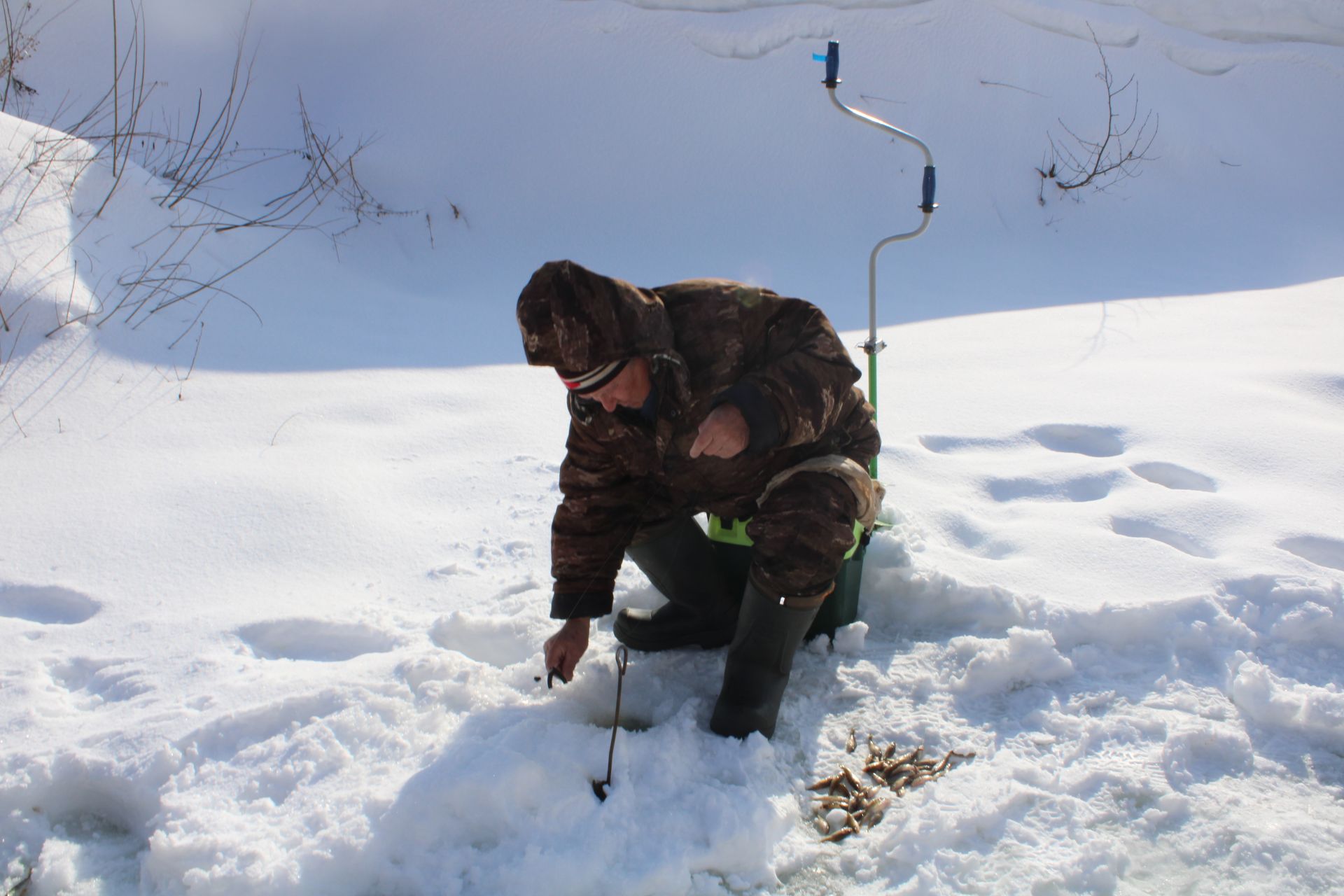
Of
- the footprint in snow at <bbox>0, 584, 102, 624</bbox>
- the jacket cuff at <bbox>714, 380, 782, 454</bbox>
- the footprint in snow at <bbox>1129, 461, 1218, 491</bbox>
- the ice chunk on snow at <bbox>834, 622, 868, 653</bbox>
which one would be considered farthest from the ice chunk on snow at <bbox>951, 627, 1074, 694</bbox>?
the footprint in snow at <bbox>0, 584, 102, 624</bbox>

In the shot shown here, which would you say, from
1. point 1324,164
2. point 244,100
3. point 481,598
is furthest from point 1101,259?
point 244,100

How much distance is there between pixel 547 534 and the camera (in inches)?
98.1

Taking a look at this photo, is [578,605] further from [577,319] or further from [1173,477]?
[1173,477]

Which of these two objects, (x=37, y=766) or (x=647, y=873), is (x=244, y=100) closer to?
(x=37, y=766)

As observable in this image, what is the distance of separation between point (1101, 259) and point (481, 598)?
4.81m

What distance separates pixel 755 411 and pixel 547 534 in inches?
41.4

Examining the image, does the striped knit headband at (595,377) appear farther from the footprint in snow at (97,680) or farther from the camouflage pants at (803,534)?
the footprint in snow at (97,680)

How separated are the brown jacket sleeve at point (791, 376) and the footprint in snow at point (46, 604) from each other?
152 cm

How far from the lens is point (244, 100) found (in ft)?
18.6

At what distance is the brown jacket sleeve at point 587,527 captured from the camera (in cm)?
184

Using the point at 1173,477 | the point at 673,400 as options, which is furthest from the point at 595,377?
the point at 1173,477

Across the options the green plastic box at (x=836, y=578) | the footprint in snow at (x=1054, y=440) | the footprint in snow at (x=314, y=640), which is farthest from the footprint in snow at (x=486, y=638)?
the footprint in snow at (x=1054, y=440)

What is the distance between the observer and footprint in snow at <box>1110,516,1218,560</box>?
2.27 metres

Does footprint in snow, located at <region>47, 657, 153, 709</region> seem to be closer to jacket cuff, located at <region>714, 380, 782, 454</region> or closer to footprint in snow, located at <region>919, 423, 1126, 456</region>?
jacket cuff, located at <region>714, 380, 782, 454</region>
